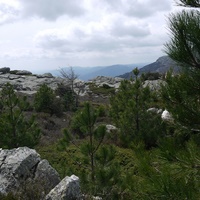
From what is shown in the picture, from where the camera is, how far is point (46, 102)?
26.0 meters

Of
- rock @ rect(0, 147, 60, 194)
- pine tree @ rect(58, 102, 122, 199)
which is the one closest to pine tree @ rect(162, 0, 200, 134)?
pine tree @ rect(58, 102, 122, 199)

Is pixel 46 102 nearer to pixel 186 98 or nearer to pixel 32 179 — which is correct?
pixel 32 179

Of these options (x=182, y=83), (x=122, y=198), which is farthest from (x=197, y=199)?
(x=122, y=198)

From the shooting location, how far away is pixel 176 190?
313 cm

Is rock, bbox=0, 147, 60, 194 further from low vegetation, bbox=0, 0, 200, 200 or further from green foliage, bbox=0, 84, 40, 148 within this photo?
green foliage, bbox=0, 84, 40, 148

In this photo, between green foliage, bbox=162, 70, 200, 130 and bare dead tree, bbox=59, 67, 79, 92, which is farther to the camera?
bare dead tree, bbox=59, 67, 79, 92

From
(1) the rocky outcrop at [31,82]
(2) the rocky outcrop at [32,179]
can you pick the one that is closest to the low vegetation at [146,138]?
(2) the rocky outcrop at [32,179]

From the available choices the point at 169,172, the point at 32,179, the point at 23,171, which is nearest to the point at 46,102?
the point at 23,171

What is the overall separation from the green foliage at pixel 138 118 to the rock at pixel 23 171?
6984 mm

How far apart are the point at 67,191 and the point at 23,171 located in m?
1.96

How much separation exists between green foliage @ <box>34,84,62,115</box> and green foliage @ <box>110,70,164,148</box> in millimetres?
11802

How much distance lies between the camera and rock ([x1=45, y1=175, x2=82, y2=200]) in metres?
6.34

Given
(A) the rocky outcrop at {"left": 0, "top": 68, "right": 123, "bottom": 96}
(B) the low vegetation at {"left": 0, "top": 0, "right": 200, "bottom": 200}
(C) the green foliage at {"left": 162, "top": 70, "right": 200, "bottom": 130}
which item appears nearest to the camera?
(B) the low vegetation at {"left": 0, "top": 0, "right": 200, "bottom": 200}

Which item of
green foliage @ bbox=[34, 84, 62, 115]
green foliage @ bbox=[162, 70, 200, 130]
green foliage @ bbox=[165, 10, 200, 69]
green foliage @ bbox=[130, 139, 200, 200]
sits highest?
green foliage @ bbox=[165, 10, 200, 69]
